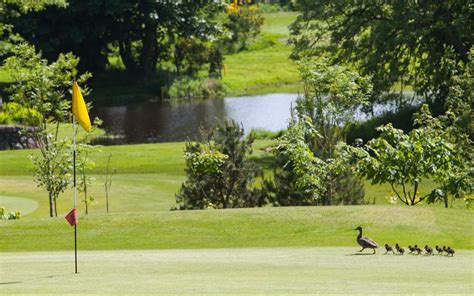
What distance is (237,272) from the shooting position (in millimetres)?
16219

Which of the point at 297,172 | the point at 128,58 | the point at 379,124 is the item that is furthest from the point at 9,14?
the point at 297,172

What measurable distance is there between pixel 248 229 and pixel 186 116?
45.4m

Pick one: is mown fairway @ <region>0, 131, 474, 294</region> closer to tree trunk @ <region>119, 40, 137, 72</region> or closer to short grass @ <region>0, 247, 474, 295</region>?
short grass @ <region>0, 247, 474, 295</region>

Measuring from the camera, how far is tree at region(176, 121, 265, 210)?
29875 mm

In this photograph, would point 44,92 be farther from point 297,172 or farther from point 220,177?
point 297,172

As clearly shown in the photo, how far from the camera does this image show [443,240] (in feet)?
67.1

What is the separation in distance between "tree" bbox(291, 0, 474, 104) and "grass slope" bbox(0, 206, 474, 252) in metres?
21.9

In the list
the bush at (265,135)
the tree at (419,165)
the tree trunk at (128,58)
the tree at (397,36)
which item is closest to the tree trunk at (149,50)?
the tree trunk at (128,58)

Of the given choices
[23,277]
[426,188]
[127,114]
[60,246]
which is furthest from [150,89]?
[23,277]

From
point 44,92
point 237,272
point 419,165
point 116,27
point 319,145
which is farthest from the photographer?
point 116,27

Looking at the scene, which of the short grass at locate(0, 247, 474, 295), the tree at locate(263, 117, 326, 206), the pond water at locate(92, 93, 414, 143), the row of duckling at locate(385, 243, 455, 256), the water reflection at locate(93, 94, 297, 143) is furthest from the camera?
the water reflection at locate(93, 94, 297, 143)

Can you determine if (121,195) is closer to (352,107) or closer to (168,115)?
(352,107)

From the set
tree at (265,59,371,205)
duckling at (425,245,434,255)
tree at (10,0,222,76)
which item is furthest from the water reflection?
duckling at (425,245,434,255)

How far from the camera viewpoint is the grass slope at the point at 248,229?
68.2ft
